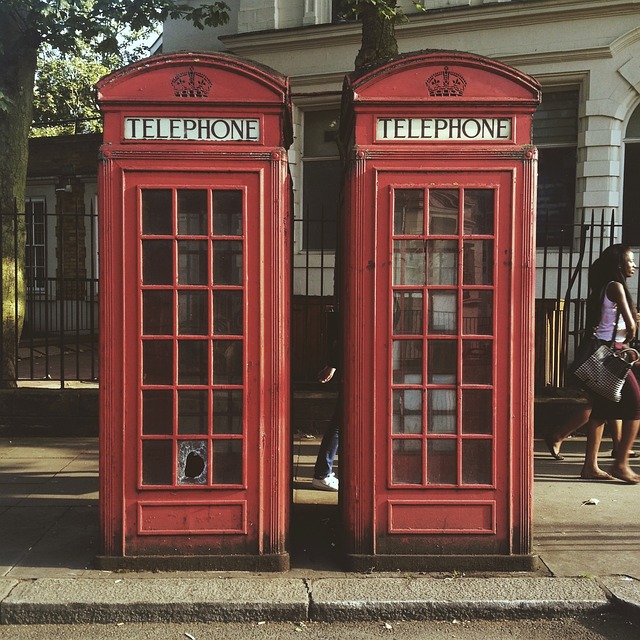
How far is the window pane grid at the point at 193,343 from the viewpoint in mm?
3984

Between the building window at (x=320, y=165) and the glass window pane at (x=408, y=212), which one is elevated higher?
the building window at (x=320, y=165)

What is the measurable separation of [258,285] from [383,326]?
77 centimetres

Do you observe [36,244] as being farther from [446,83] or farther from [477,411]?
[477,411]

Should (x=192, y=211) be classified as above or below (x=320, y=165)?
below

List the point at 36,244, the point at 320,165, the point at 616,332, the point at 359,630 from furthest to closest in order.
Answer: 1. the point at 36,244
2. the point at 320,165
3. the point at 616,332
4. the point at 359,630

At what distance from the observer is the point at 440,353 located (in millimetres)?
4074

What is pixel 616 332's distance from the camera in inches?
228

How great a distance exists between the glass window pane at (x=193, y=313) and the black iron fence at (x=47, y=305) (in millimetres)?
3102

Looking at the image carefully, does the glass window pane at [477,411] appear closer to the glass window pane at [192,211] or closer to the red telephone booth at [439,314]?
the red telephone booth at [439,314]

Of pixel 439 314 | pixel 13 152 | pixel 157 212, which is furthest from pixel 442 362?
pixel 13 152

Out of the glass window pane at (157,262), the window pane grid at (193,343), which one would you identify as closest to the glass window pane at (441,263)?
the window pane grid at (193,343)

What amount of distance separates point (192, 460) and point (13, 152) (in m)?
5.97

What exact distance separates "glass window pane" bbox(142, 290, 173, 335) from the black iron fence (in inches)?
120

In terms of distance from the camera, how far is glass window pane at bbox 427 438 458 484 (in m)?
4.08
